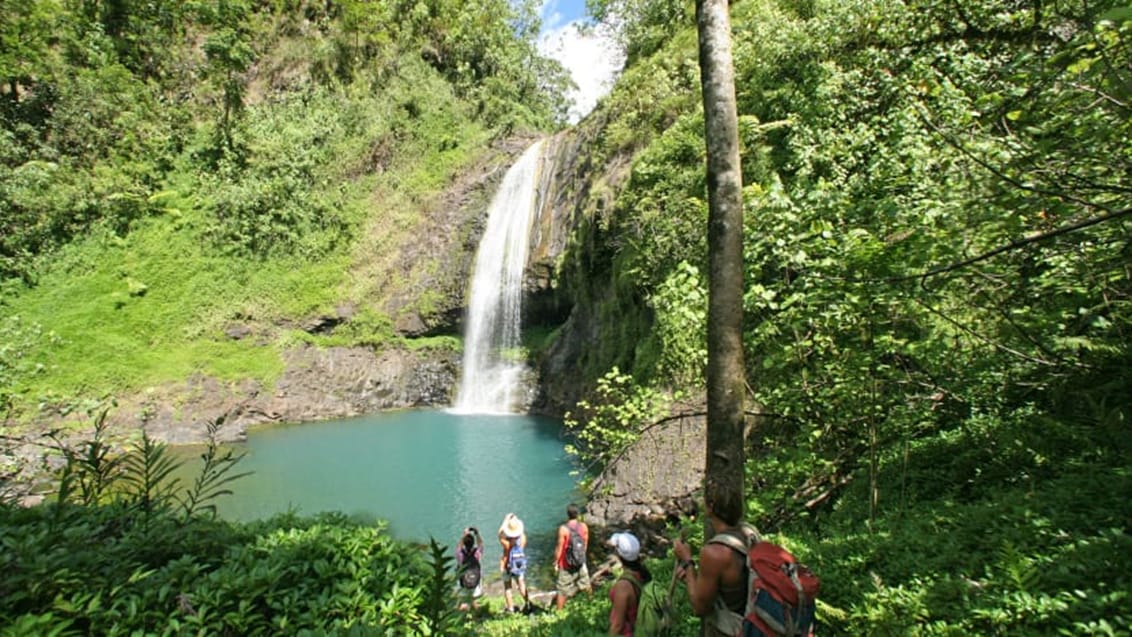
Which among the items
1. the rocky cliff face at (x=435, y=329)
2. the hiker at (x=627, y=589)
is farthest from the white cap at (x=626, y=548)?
the rocky cliff face at (x=435, y=329)

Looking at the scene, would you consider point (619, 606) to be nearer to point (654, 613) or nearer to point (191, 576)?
point (654, 613)

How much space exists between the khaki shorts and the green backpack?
3.45 m

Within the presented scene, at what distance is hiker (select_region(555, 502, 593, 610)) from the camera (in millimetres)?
6285

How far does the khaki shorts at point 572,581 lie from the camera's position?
6.32 metres

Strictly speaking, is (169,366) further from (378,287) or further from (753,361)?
(753,361)

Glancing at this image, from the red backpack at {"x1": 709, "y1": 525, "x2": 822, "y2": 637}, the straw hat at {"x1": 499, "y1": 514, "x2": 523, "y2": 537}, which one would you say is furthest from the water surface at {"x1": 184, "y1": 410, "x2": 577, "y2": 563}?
the red backpack at {"x1": 709, "y1": 525, "x2": 822, "y2": 637}

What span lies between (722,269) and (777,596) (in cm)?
150

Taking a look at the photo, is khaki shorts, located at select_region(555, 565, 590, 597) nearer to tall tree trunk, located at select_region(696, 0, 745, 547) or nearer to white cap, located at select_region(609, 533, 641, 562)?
white cap, located at select_region(609, 533, 641, 562)

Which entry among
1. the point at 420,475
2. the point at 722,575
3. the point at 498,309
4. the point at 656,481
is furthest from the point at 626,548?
the point at 498,309

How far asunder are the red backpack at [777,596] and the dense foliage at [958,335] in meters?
0.72

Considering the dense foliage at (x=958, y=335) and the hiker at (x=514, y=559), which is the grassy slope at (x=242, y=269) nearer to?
the hiker at (x=514, y=559)

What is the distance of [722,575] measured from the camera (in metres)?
2.41

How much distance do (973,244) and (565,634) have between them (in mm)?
3337

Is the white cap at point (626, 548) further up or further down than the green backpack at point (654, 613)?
further up
